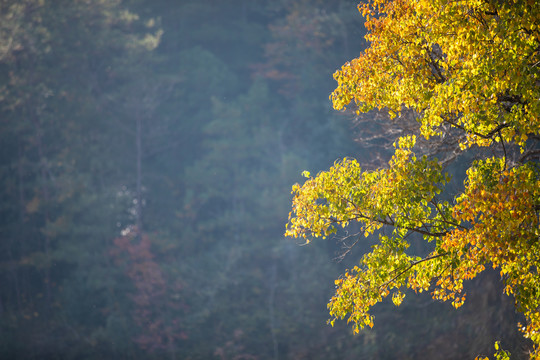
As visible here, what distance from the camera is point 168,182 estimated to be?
29266 millimetres

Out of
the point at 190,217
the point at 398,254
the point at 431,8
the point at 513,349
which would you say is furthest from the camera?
the point at 190,217

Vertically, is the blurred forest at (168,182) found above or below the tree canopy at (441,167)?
above

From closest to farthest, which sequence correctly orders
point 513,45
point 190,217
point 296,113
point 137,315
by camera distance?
point 513,45 < point 137,315 < point 190,217 < point 296,113

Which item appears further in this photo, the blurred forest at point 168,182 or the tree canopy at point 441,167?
the blurred forest at point 168,182

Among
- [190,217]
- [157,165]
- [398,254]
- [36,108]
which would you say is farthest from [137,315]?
[398,254]

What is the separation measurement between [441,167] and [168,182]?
2397 centimetres

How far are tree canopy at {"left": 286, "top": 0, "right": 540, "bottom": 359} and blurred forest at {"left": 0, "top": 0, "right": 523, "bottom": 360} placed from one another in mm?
13227

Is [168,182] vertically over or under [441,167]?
over

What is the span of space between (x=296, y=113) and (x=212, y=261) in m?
9.98

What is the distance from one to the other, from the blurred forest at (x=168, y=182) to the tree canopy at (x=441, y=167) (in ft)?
43.4

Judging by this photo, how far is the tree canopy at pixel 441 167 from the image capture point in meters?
5.68

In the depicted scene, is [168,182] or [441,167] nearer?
[441,167]

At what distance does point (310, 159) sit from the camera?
2928 centimetres

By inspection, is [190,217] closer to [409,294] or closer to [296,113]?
[296,113]
